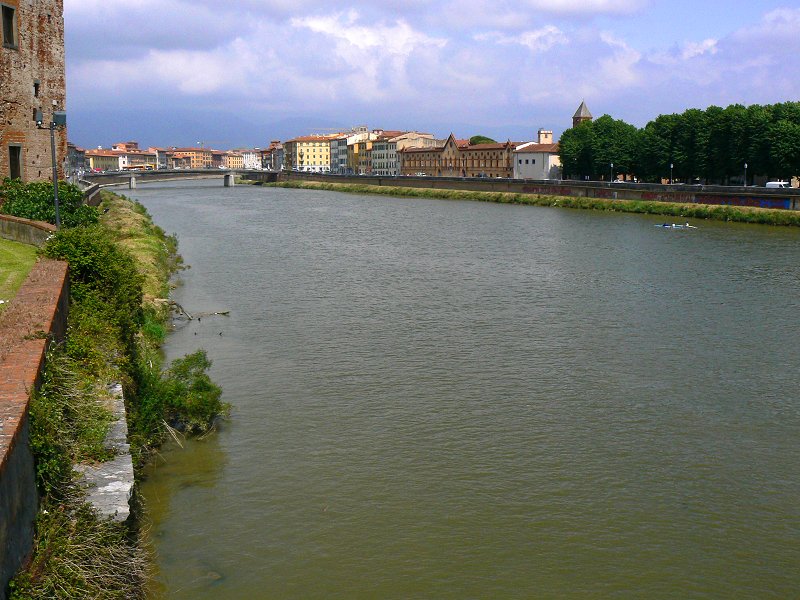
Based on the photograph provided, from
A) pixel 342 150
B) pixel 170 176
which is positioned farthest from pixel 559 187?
pixel 342 150

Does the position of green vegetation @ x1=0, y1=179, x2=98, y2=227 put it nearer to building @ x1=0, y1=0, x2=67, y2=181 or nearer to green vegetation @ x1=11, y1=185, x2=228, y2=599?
building @ x1=0, y1=0, x2=67, y2=181

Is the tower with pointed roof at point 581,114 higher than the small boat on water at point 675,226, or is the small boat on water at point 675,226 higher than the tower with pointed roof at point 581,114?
the tower with pointed roof at point 581,114

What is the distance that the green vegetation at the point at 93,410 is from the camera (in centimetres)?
621

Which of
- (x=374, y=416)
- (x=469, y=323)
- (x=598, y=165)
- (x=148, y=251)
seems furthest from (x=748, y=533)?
(x=598, y=165)

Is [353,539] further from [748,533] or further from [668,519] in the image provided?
[748,533]

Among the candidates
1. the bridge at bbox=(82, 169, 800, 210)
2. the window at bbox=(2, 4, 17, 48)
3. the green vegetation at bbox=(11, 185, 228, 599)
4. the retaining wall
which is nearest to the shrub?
the green vegetation at bbox=(11, 185, 228, 599)

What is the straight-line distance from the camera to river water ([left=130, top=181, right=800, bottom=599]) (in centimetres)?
838

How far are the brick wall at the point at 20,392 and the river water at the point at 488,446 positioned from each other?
241cm

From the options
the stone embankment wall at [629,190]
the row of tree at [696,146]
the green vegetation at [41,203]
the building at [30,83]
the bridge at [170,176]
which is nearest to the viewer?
the green vegetation at [41,203]

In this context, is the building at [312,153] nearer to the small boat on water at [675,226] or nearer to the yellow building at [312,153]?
the yellow building at [312,153]

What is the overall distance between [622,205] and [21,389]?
5295 cm

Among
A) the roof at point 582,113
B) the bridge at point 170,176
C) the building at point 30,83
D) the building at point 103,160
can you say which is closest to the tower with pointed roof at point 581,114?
the roof at point 582,113

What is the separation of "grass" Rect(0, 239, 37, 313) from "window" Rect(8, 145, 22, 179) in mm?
4882

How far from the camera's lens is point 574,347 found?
16641mm
